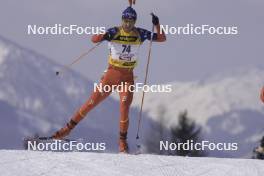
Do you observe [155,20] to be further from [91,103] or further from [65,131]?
[65,131]

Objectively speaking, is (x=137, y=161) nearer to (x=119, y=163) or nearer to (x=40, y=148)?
(x=119, y=163)

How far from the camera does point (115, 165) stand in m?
11.1

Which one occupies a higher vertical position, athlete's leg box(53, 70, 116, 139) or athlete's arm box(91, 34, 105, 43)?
athlete's arm box(91, 34, 105, 43)

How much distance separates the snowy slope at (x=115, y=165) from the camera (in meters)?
10.8

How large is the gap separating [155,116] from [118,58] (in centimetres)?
4313

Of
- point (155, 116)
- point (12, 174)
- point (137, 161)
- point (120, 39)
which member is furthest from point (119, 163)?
point (155, 116)

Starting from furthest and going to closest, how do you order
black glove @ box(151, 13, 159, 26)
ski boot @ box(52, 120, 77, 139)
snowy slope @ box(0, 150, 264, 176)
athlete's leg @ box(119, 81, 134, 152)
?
ski boot @ box(52, 120, 77, 139)
black glove @ box(151, 13, 159, 26)
athlete's leg @ box(119, 81, 134, 152)
snowy slope @ box(0, 150, 264, 176)

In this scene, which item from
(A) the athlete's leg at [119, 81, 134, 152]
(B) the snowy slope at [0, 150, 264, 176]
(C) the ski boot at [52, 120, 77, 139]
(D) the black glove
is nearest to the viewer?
(B) the snowy slope at [0, 150, 264, 176]

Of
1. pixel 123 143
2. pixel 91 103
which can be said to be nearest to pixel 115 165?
pixel 123 143

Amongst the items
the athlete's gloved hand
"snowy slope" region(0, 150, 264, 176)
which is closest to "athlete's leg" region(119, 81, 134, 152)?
the athlete's gloved hand

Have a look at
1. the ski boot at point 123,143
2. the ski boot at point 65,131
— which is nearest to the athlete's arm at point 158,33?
the ski boot at point 123,143

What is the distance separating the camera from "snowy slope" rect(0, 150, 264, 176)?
1077 cm

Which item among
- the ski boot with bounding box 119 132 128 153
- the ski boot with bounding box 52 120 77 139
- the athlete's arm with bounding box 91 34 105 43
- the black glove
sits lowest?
the ski boot with bounding box 119 132 128 153

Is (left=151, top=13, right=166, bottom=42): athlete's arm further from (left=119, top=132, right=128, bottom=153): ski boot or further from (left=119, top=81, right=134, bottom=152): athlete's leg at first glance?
(left=119, top=132, right=128, bottom=153): ski boot
